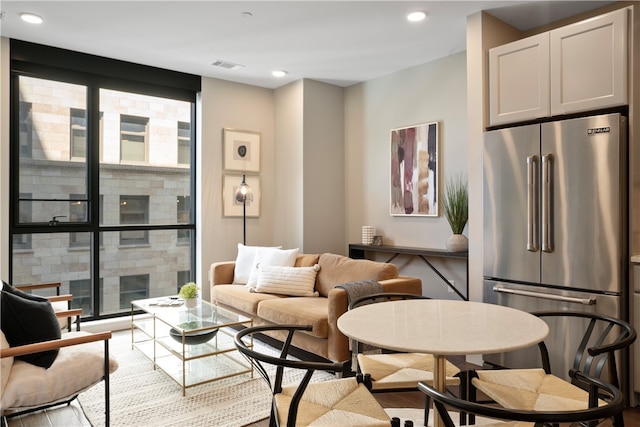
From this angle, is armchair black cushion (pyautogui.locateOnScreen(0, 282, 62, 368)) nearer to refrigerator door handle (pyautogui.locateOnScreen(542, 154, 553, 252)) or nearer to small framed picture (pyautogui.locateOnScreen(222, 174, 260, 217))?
small framed picture (pyautogui.locateOnScreen(222, 174, 260, 217))

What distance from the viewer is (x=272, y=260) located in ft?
14.2

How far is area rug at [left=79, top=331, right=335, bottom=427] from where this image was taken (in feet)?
8.44

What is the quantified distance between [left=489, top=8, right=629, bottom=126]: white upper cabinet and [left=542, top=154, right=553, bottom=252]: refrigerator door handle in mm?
343

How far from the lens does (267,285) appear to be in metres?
4.04

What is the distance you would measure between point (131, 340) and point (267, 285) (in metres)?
1.36

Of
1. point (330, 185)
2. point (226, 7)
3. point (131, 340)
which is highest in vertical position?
point (226, 7)

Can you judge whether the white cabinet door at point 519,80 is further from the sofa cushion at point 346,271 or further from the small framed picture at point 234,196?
the small framed picture at point 234,196

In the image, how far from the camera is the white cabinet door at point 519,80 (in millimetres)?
3031

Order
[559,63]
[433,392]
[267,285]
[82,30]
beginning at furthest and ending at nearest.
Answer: [267,285]
[82,30]
[559,63]
[433,392]

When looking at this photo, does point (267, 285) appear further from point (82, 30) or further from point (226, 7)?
point (82, 30)

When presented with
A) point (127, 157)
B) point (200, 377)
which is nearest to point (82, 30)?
point (127, 157)

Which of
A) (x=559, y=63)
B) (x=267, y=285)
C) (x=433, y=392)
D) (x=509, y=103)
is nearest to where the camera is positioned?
(x=433, y=392)

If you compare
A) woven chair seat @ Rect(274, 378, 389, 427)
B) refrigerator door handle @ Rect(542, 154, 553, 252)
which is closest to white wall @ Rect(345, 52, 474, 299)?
refrigerator door handle @ Rect(542, 154, 553, 252)

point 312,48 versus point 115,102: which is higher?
point 312,48
